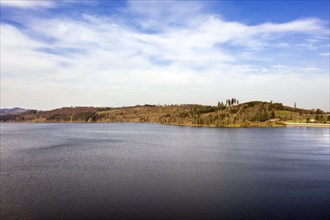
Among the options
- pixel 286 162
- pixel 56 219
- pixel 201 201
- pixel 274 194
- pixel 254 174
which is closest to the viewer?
pixel 56 219

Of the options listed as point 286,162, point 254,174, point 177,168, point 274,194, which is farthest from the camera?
point 286,162

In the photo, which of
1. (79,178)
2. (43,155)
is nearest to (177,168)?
(79,178)

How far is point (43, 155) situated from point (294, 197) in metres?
53.9

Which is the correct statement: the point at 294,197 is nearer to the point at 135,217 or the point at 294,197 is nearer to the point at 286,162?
Answer: the point at 135,217

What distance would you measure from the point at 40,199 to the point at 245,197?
23.5m

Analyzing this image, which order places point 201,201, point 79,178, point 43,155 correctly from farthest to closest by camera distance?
point 43,155 → point 79,178 → point 201,201

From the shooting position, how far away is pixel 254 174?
49906 mm

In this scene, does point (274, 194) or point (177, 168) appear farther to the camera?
point (177, 168)

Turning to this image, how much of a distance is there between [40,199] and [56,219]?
23.4 ft

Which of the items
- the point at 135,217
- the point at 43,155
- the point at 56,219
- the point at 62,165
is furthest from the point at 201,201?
the point at 43,155

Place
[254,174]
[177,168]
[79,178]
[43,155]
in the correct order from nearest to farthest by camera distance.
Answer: [79,178] < [254,174] < [177,168] < [43,155]

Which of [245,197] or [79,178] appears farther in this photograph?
[79,178]

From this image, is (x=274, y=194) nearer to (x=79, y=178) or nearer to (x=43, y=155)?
(x=79, y=178)

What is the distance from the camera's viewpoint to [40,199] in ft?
117
